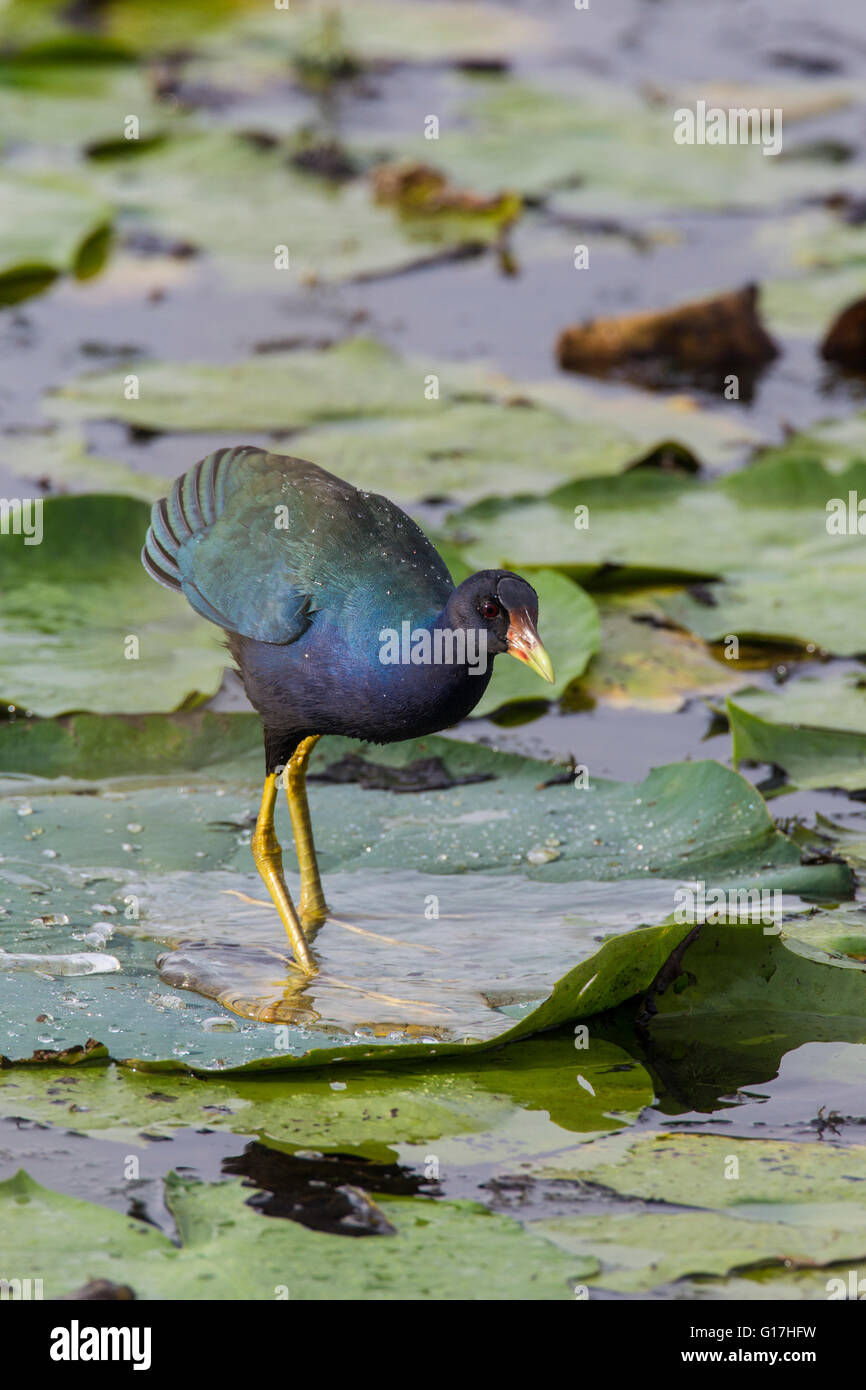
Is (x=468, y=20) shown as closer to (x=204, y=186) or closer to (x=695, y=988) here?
(x=204, y=186)

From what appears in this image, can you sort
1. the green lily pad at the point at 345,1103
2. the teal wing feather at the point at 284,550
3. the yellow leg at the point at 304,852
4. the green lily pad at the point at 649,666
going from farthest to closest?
1. the green lily pad at the point at 649,666
2. the yellow leg at the point at 304,852
3. the teal wing feather at the point at 284,550
4. the green lily pad at the point at 345,1103

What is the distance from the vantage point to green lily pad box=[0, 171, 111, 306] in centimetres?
760

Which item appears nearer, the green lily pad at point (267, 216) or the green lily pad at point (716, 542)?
the green lily pad at point (716, 542)

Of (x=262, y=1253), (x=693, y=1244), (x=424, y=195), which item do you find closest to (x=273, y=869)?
(x=262, y=1253)

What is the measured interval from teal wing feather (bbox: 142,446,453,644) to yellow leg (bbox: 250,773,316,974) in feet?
1.32

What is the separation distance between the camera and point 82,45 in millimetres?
10266

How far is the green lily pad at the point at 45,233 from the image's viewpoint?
24.9ft

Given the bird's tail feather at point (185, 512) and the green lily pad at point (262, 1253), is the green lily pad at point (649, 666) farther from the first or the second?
the green lily pad at point (262, 1253)

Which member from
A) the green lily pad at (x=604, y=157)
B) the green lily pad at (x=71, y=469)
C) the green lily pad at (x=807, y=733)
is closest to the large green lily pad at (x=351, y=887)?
the green lily pad at (x=807, y=733)

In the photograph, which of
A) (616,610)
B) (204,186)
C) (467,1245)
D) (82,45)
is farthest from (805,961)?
(82,45)

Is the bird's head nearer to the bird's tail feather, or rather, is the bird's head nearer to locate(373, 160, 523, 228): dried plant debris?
the bird's tail feather

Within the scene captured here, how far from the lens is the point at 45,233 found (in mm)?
7789

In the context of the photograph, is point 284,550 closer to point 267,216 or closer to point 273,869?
point 273,869

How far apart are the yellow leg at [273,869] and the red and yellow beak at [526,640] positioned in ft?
2.41
